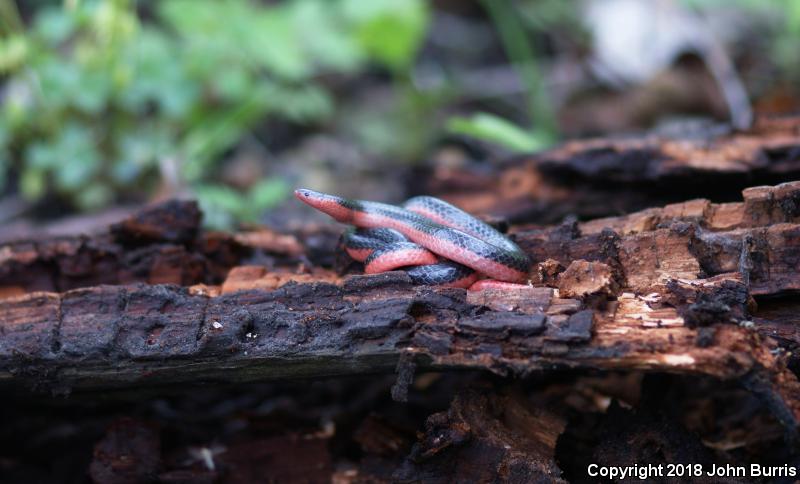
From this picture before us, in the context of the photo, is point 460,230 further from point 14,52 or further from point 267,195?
point 14,52

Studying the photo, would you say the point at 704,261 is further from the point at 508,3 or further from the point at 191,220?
the point at 508,3

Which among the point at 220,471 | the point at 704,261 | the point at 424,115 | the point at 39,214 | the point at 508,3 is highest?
the point at 508,3

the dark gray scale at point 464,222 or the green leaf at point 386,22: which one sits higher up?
the green leaf at point 386,22

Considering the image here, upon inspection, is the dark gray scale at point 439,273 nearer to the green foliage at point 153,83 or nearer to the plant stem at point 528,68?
the green foliage at point 153,83

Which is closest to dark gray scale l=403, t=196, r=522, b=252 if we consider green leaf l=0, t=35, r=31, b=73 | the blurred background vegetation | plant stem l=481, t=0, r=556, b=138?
the blurred background vegetation

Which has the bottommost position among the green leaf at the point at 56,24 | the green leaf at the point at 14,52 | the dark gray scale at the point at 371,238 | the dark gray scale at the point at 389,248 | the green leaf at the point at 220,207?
the dark gray scale at the point at 389,248

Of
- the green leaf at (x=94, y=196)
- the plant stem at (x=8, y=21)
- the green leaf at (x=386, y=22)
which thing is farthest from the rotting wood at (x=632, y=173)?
the plant stem at (x=8, y=21)

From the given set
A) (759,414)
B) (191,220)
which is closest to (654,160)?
(759,414)

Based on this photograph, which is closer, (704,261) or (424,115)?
(704,261)
